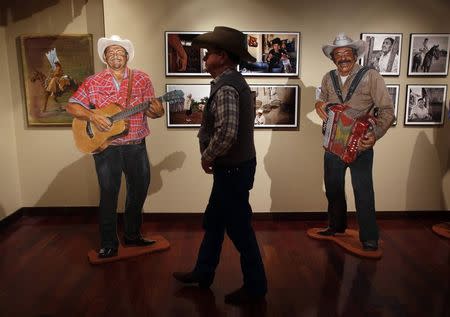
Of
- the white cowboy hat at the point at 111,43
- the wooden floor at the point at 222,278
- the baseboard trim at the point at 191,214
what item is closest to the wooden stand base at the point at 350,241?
the wooden floor at the point at 222,278

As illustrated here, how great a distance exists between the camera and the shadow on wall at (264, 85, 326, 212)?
15.3ft

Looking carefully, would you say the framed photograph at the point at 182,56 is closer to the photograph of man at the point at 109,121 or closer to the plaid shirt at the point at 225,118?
the photograph of man at the point at 109,121

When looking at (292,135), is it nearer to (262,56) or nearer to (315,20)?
(262,56)

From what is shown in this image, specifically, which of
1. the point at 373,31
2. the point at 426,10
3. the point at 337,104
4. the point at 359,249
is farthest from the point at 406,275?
the point at 426,10

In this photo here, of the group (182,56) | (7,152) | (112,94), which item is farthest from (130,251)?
(182,56)

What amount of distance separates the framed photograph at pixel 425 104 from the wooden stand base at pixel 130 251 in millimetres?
2983

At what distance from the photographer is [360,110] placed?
12.1 feet

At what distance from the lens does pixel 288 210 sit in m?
4.82

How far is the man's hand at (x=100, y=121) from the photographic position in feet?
11.4

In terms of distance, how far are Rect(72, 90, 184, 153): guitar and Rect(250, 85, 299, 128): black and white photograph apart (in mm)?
1296

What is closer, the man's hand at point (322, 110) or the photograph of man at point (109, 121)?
the photograph of man at point (109, 121)

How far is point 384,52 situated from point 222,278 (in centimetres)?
298

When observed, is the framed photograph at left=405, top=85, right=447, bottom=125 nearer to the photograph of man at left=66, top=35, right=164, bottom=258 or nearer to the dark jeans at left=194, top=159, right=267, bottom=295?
the dark jeans at left=194, top=159, right=267, bottom=295

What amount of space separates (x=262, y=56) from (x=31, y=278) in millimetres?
3074
